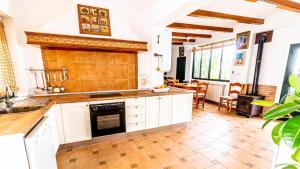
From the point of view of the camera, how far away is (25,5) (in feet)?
6.46

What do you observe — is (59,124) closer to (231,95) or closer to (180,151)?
A: (180,151)

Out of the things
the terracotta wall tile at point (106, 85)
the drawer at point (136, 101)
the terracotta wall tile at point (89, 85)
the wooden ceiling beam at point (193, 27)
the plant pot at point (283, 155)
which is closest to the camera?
the plant pot at point (283, 155)

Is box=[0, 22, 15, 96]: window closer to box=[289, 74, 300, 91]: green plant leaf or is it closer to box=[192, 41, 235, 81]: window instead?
box=[289, 74, 300, 91]: green plant leaf

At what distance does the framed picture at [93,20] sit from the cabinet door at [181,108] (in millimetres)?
1966

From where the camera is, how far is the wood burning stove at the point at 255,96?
3.51 m

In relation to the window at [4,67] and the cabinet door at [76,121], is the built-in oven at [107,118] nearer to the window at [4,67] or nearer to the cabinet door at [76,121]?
the cabinet door at [76,121]

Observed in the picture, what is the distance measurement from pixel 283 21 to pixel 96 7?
14.0ft

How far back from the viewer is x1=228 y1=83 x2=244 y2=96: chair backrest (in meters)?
3.99

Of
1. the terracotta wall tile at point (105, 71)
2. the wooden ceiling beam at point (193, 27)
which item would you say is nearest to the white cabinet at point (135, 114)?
the terracotta wall tile at point (105, 71)

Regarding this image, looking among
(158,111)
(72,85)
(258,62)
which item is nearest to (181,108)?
(158,111)

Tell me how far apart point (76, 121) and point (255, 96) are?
4.35 m

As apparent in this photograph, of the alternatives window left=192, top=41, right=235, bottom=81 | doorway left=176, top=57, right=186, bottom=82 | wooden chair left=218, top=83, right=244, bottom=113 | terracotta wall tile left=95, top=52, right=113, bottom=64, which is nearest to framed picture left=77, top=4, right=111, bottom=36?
terracotta wall tile left=95, top=52, right=113, bottom=64

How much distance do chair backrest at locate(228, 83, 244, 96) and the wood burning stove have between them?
282 millimetres

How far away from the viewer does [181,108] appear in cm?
296
